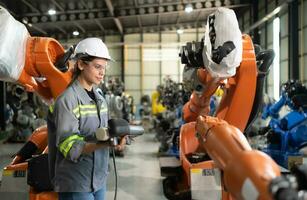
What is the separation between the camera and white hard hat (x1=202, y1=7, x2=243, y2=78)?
2834mm

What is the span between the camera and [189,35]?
21.5m

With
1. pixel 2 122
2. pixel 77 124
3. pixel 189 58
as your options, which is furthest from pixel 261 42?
pixel 77 124

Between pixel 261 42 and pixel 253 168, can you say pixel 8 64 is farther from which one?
pixel 261 42

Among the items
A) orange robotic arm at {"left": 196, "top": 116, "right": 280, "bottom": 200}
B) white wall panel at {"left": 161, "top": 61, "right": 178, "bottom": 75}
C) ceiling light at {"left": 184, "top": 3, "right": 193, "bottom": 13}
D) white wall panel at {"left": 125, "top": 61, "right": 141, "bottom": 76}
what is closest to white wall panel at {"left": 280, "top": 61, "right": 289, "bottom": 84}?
ceiling light at {"left": 184, "top": 3, "right": 193, "bottom": 13}

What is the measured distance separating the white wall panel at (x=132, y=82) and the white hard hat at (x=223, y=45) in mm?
19055

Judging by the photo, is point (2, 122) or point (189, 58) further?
point (2, 122)

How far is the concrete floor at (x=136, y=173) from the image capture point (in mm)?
6137

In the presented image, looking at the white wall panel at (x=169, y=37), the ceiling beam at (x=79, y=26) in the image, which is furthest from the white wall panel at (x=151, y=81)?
the ceiling beam at (x=79, y=26)

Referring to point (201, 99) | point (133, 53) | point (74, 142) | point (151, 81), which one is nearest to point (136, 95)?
point (151, 81)

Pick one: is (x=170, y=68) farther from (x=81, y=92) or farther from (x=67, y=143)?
(x=67, y=143)

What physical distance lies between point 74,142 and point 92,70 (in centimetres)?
47

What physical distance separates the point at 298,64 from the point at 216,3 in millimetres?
4241

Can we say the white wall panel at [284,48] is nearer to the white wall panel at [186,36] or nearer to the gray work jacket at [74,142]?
the white wall panel at [186,36]

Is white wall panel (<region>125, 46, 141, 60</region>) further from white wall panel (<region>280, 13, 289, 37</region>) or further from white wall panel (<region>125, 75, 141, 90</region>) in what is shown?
white wall panel (<region>280, 13, 289, 37</region>)
